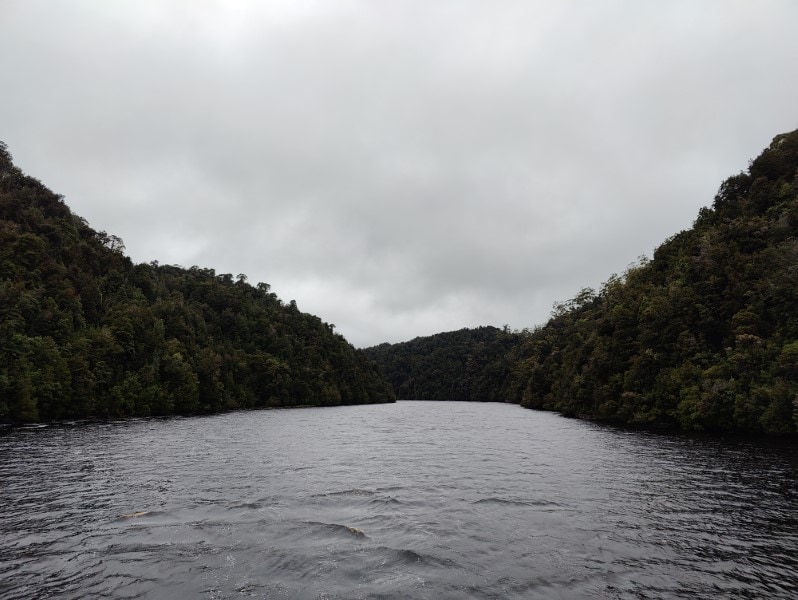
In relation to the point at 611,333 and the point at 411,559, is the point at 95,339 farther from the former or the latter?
the point at 611,333

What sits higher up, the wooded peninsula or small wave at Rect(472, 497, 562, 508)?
the wooded peninsula

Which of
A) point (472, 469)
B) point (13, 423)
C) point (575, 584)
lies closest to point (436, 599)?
point (575, 584)

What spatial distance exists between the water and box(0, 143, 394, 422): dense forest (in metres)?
45.4

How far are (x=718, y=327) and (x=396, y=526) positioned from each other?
68841 mm

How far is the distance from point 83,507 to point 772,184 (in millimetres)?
104857

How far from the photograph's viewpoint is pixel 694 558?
17.0m

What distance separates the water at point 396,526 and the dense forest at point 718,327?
18.2m

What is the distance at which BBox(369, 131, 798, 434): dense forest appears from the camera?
55.0m

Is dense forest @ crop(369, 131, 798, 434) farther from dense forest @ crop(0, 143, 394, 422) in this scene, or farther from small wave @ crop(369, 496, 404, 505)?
dense forest @ crop(0, 143, 394, 422)

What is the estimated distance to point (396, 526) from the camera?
20.5 meters

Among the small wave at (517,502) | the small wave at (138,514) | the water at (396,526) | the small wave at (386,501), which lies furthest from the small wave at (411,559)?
the small wave at (138,514)

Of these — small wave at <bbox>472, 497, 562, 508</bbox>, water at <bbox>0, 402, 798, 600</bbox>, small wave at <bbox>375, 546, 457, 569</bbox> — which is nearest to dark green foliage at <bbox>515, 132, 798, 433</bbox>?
water at <bbox>0, 402, 798, 600</bbox>

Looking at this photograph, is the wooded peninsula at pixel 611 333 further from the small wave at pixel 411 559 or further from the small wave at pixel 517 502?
the small wave at pixel 411 559

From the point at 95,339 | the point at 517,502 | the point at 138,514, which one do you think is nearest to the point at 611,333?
the point at 517,502
